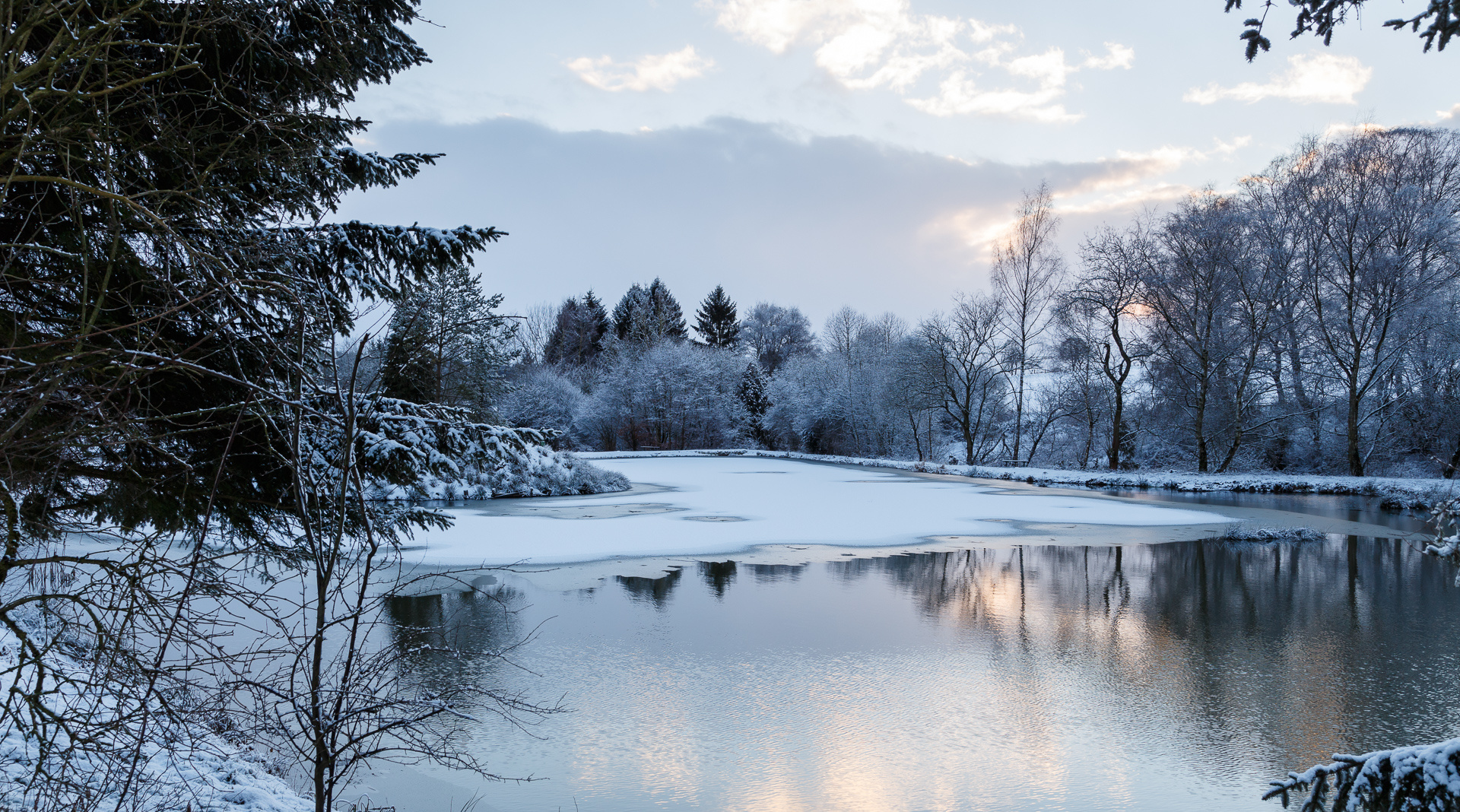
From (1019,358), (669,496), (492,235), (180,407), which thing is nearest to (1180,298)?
(1019,358)

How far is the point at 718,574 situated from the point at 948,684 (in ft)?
15.0

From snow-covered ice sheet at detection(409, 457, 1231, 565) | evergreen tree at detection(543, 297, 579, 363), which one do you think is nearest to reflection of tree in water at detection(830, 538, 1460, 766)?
snow-covered ice sheet at detection(409, 457, 1231, 565)

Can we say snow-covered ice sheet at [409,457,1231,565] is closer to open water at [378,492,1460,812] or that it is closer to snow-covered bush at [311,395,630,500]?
open water at [378,492,1460,812]

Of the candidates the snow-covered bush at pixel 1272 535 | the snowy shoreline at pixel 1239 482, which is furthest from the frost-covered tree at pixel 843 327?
A: the snow-covered bush at pixel 1272 535

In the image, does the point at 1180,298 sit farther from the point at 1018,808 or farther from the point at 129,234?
the point at 129,234

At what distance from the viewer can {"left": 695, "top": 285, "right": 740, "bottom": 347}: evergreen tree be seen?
62.8 m

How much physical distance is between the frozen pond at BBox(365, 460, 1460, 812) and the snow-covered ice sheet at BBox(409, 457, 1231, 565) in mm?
673

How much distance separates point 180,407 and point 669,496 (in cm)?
1596

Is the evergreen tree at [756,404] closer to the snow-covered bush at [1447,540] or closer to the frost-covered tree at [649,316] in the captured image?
the frost-covered tree at [649,316]

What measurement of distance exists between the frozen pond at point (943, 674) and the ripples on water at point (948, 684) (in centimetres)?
2

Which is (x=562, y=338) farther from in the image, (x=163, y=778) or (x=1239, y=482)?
(x=163, y=778)

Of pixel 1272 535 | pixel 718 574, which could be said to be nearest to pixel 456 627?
pixel 718 574

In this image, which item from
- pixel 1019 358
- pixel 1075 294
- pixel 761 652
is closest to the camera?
pixel 761 652

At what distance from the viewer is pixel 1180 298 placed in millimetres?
27031
